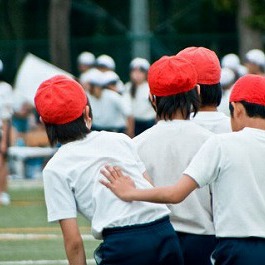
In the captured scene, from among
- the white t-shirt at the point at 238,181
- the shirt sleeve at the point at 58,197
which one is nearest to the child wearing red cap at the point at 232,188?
the white t-shirt at the point at 238,181

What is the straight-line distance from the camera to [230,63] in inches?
906

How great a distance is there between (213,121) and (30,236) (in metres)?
6.36

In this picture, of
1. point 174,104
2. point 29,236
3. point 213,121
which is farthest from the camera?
point 29,236

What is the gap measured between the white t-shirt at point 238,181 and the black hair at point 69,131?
61cm

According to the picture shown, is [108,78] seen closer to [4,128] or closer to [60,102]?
[4,128]

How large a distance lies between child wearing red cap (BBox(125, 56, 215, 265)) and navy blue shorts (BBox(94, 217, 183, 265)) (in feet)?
1.53

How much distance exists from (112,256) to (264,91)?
122 centimetres

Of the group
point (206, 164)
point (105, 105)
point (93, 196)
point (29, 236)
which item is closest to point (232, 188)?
point (206, 164)

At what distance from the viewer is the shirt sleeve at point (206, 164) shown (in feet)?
22.7

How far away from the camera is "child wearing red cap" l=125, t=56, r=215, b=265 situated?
7.46 metres

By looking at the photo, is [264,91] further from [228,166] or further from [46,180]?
[46,180]

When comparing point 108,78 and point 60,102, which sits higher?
point 60,102

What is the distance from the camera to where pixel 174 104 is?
760 centimetres

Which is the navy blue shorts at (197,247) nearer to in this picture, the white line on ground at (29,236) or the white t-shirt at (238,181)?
the white t-shirt at (238,181)
